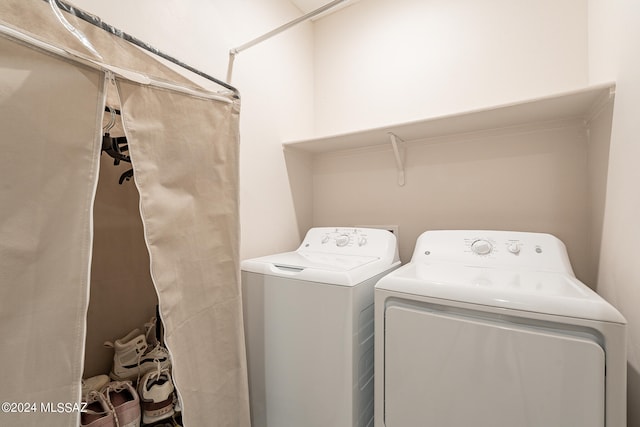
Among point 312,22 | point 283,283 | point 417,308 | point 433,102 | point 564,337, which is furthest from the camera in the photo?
point 312,22

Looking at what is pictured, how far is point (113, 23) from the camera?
1062 millimetres

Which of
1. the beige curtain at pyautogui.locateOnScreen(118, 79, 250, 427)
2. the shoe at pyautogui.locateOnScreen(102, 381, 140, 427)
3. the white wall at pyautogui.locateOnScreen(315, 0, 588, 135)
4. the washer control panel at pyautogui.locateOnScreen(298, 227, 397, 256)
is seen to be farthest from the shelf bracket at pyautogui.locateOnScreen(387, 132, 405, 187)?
the shoe at pyautogui.locateOnScreen(102, 381, 140, 427)

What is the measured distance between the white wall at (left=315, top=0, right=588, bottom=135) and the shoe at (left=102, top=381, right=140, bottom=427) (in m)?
1.91

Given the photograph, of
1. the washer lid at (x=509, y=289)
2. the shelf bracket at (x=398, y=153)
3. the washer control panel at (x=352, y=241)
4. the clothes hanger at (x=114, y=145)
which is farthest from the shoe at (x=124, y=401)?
the shelf bracket at (x=398, y=153)

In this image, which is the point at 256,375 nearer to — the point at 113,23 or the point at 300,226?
the point at 300,226

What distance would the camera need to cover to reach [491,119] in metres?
1.43

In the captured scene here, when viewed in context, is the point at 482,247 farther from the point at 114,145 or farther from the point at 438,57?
the point at 114,145

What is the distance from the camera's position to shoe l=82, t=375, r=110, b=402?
903 millimetres

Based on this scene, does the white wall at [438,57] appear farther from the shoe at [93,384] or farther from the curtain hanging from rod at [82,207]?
the shoe at [93,384]

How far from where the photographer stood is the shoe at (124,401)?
0.88 meters

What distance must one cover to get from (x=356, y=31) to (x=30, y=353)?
7.85 ft

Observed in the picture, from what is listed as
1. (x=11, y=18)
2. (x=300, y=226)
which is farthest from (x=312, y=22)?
(x=11, y=18)

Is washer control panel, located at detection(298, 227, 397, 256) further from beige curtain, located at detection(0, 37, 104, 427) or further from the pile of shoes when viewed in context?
beige curtain, located at detection(0, 37, 104, 427)

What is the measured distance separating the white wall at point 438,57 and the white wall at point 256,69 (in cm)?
26
